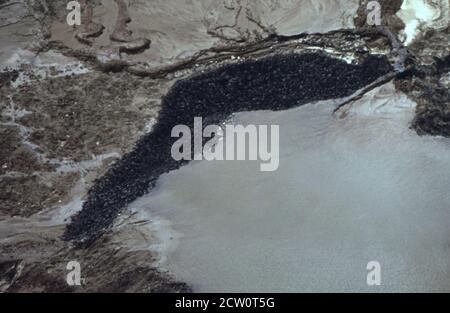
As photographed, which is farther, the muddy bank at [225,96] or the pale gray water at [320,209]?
the muddy bank at [225,96]

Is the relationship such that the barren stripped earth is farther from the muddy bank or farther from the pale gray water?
the pale gray water

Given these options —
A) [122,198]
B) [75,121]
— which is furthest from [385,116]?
[75,121]

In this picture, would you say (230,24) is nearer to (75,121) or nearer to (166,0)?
(166,0)

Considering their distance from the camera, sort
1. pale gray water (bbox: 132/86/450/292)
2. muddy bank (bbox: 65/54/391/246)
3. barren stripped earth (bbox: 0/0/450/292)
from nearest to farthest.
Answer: pale gray water (bbox: 132/86/450/292) < barren stripped earth (bbox: 0/0/450/292) < muddy bank (bbox: 65/54/391/246)

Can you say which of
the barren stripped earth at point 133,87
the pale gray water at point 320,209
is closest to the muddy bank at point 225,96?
the barren stripped earth at point 133,87

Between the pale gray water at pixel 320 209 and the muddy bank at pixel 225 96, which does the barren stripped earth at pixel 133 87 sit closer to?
the muddy bank at pixel 225 96

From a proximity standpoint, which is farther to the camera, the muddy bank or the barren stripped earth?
the muddy bank

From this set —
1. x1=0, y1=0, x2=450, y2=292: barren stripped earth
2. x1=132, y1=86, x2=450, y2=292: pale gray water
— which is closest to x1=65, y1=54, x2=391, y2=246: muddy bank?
x1=0, y1=0, x2=450, y2=292: barren stripped earth
